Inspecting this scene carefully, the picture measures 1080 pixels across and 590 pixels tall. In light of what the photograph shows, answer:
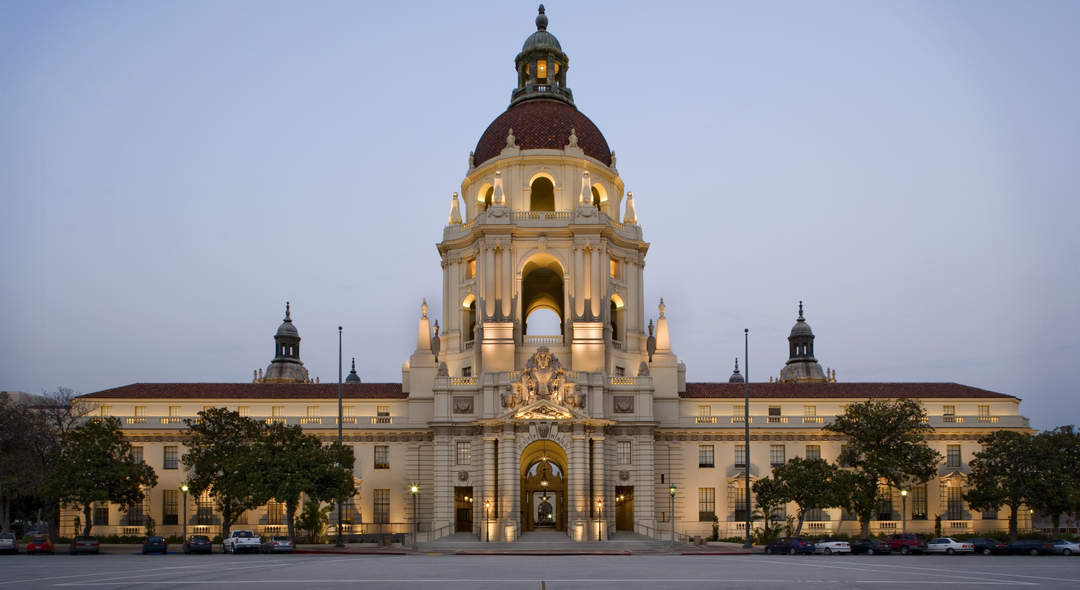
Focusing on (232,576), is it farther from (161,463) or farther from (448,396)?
(161,463)

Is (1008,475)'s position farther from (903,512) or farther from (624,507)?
(624,507)

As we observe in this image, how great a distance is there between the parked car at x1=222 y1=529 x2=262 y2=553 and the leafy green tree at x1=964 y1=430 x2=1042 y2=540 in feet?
166

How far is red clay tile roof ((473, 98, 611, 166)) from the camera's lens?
8731cm

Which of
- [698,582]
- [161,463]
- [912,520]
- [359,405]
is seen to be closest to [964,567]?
[698,582]

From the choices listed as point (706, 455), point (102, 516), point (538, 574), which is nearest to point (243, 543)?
point (102, 516)

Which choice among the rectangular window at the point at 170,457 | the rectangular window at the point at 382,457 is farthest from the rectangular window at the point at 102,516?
the rectangular window at the point at 382,457

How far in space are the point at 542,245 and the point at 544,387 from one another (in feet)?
47.8

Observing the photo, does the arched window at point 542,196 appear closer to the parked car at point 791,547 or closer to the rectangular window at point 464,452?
the rectangular window at point 464,452

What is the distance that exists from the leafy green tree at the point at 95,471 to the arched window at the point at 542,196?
3960cm

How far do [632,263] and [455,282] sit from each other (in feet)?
51.9

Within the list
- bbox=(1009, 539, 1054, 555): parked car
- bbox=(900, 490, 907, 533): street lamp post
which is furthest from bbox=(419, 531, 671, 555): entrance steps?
bbox=(1009, 539, 1054, 555): parked car

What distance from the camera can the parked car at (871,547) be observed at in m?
58.5

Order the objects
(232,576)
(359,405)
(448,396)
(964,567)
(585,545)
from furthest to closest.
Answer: (359,405) < (448,396) < (585,545) < (964,567) < (232,576)

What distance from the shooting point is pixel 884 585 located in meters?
32.6
